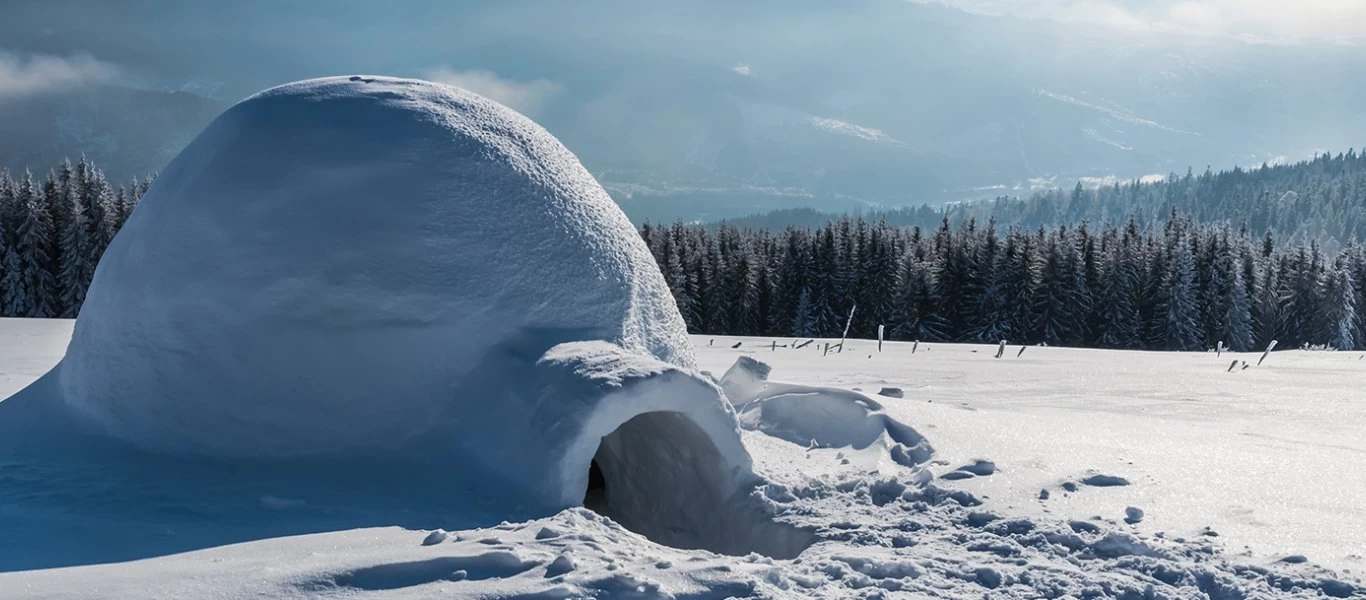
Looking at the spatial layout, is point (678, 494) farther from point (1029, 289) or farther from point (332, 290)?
point (1029, 289)

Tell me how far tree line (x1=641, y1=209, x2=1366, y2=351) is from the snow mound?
38.3 meters

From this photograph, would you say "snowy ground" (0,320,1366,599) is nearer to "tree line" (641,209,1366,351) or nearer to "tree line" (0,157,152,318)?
"tree line" (641,209,1366,351)

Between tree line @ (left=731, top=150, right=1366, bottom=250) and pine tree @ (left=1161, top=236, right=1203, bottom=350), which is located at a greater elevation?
tree line @ (left=731, top=150, right=1366, bottom=250)

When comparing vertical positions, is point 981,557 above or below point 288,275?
below

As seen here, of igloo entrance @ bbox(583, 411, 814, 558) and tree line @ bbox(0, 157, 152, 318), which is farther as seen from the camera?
tree line @ bbox(0, 157, 152, 318)

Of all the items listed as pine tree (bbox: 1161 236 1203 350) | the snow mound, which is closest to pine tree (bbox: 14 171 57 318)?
the snow mound

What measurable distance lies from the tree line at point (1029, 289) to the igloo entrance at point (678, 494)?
4065cm

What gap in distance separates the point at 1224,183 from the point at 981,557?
585 ft

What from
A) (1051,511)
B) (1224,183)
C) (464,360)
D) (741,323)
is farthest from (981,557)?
(1224,183)

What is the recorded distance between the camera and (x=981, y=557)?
559 cm

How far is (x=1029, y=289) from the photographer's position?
155 ft

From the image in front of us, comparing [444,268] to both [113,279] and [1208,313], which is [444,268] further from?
[1208,313]

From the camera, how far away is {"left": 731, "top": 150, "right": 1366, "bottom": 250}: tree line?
116 meters

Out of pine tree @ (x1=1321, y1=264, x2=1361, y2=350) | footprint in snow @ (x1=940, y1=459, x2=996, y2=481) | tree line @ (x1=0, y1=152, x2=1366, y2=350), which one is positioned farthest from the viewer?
pine tree @ (x1=1321, y1=264, x2=1361, y2=350)
